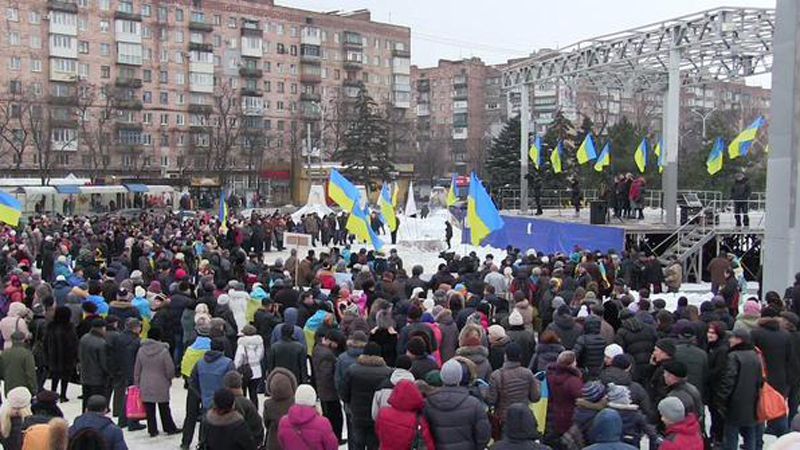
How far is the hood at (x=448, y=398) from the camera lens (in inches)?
250

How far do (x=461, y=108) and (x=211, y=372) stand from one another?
328 ft

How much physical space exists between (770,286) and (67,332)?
39.1 feet

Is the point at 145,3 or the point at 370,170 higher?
the point at 145,3

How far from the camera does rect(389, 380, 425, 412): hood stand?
645 cm

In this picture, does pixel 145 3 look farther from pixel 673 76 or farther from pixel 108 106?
pixel 673 76

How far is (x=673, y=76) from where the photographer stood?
2648 cm

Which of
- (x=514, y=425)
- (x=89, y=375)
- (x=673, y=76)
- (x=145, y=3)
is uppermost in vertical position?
(x=145, y=3)

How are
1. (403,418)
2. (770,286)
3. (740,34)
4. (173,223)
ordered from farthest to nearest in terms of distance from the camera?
(173,223) < (740,34) < (770,286) < (403,418)

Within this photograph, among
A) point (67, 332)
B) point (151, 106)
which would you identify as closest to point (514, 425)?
point (67, 332)

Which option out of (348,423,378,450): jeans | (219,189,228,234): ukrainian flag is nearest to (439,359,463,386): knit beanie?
(348,423,378,450): jeans

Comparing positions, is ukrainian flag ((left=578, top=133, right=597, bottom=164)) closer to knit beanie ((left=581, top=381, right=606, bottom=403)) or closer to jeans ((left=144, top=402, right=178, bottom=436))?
jeans ((left=144, top=402, right=178, bottom=436))

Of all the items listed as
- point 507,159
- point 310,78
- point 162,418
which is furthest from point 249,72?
point 162,418

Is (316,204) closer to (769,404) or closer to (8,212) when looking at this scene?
(8,212)

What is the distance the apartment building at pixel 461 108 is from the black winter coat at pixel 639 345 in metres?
93.8
